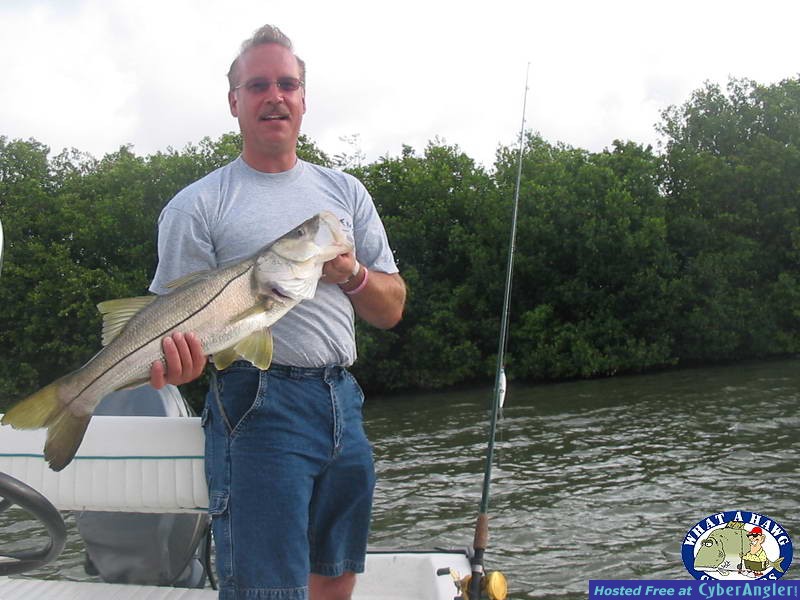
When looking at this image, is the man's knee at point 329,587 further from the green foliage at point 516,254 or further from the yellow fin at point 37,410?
the green foliage at point 516,254

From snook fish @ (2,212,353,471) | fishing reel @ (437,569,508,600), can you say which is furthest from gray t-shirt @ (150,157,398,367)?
fishing reel @ (437,569,508,600)

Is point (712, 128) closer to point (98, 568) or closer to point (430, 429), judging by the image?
point (430, 429)

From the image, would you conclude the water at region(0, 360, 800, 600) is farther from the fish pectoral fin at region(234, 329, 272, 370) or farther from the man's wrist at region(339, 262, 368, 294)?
the fish pectoral fin at region(234, 329, 272, 370)

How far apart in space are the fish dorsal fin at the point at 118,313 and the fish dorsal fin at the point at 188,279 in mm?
58

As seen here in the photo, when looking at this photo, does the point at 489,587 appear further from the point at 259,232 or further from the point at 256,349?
the point at 259,232

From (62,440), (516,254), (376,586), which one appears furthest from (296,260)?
(516,254)

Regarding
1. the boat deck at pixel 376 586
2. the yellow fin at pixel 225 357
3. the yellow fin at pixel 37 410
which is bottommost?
the boat deck at pixel 376 586

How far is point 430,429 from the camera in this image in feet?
55.9

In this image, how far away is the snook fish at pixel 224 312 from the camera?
2.22 metres

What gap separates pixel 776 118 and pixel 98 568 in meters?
33.3

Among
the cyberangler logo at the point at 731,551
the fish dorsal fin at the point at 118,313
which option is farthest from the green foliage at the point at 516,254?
the fish dorsal fin at the point at 118,313

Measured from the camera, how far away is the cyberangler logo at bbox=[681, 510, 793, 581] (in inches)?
145

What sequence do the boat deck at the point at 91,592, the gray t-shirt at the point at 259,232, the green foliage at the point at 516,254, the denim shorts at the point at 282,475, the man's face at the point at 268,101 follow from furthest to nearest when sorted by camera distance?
the green foliage at the point at 516,254, the boat deck at the point at 91,592, the man's face at the point at 268,101, the gray t-shirt at the point at 259,232, the denim shorts at the point at 282,475

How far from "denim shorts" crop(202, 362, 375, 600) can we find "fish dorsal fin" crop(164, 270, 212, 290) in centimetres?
32
